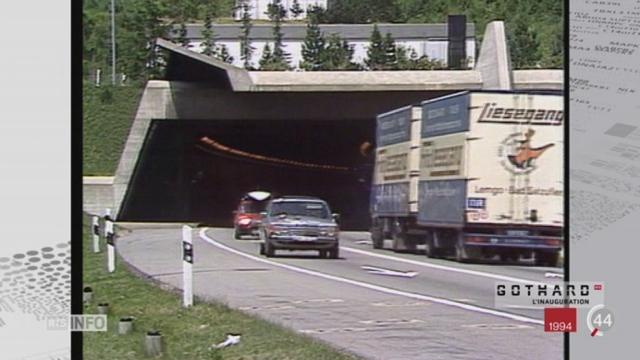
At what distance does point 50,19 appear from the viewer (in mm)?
6172

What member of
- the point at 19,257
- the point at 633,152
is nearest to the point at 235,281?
the point at 19,257

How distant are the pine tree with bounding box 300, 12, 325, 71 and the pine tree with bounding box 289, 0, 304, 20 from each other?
49 millimetres

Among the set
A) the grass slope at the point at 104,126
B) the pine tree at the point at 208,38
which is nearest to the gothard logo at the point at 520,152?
the pine tree at the point at 208,38

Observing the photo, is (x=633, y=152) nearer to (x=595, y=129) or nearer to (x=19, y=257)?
(x=595, y=129)

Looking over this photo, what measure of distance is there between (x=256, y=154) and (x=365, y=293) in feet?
2.49

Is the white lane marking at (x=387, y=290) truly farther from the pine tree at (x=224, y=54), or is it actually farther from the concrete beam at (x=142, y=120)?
the pine tree at (x=224, y=54)

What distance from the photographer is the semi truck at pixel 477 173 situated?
636cm

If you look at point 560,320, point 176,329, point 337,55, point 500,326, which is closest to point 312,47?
point 337,55

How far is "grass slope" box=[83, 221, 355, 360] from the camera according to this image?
6266 millimetres

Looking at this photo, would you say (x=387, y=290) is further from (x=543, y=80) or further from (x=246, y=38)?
(x=246, y=38)

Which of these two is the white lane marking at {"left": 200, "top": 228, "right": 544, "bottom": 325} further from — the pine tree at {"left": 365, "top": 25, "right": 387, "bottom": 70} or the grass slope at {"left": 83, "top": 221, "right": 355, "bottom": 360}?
the pine tree at {"left": 365, "top": 25, "right": 387, "bottom": 70}

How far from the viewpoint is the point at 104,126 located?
630cm

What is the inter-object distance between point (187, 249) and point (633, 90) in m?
2.01

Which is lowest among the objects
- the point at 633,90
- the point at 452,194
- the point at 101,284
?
the point at 101,284
